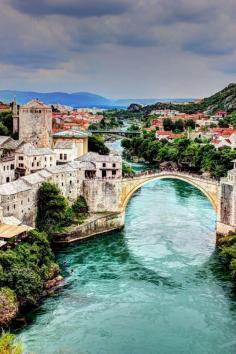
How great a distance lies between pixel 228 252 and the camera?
28172mm

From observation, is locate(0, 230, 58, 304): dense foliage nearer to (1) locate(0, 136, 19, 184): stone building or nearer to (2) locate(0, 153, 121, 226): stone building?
(2) locate(0, 153, 121, 226): stone building

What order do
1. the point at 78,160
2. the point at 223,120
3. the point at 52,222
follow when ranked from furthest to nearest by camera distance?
the point at 223,120 < the point at 78,160 < the point at 52,222

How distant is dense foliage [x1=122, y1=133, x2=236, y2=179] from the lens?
2100 inches

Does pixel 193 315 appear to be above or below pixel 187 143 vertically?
below

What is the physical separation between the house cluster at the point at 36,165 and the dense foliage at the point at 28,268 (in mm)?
758

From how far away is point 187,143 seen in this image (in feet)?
214

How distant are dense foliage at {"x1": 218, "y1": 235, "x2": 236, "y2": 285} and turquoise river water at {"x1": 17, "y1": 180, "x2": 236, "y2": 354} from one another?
527mm

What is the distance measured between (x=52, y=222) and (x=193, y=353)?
45.4 ft

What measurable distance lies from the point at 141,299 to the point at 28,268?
503 cm

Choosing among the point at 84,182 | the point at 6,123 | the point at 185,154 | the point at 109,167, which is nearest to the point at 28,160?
the point at 84,182

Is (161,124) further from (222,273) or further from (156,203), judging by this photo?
(222,273)

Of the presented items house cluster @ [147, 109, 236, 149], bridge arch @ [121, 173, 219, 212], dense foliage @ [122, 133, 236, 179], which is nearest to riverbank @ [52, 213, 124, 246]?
bridge arch @ [121, 173, 219, 212]

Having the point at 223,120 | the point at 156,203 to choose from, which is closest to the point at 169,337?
the point at 156,203

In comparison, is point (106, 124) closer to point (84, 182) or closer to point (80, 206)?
point (84, 182)
